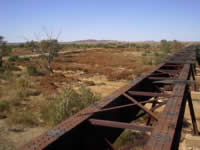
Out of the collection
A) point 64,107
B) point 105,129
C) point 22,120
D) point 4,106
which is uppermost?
point 105,129

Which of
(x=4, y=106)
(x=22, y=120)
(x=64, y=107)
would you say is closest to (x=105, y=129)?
(x=64, y=107)

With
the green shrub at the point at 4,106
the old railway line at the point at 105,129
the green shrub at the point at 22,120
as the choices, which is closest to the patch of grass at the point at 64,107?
the green shrub at the point at 22,120

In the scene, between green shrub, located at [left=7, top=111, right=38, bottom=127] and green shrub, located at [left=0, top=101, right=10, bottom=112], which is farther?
green shrub, located at [left=0, top=101, right=10, bottom=112]

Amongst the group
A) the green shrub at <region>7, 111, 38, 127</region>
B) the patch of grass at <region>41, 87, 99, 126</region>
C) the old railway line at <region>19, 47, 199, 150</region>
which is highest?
the old railway line at <region>19, 47, 199, 150</region>

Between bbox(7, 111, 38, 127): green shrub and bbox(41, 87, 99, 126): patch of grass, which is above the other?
bbox(41, 87, 99, 126): patch of grass

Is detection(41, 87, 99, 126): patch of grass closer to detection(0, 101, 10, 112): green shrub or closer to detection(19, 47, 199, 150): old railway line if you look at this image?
detection(0, 101, 10, 112): green shrub

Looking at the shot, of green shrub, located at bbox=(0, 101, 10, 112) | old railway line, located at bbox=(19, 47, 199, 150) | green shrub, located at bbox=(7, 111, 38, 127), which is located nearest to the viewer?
old railway line, located at bbox=(19, 47, 199, 150)

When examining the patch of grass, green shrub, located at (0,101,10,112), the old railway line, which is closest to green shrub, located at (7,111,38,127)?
the patch of grass

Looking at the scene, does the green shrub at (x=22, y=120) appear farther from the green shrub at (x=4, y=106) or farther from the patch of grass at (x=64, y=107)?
the green shrub at (x=4, y=106)

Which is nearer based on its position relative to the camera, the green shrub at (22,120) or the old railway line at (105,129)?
the old railway line at (105,129)

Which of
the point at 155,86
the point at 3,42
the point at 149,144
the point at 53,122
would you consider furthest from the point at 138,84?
the point at 3,42

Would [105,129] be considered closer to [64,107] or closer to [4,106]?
[64,107]

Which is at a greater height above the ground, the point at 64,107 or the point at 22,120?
the point at 64,107

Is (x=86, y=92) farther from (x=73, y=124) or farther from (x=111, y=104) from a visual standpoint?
(x=73, y=124)
